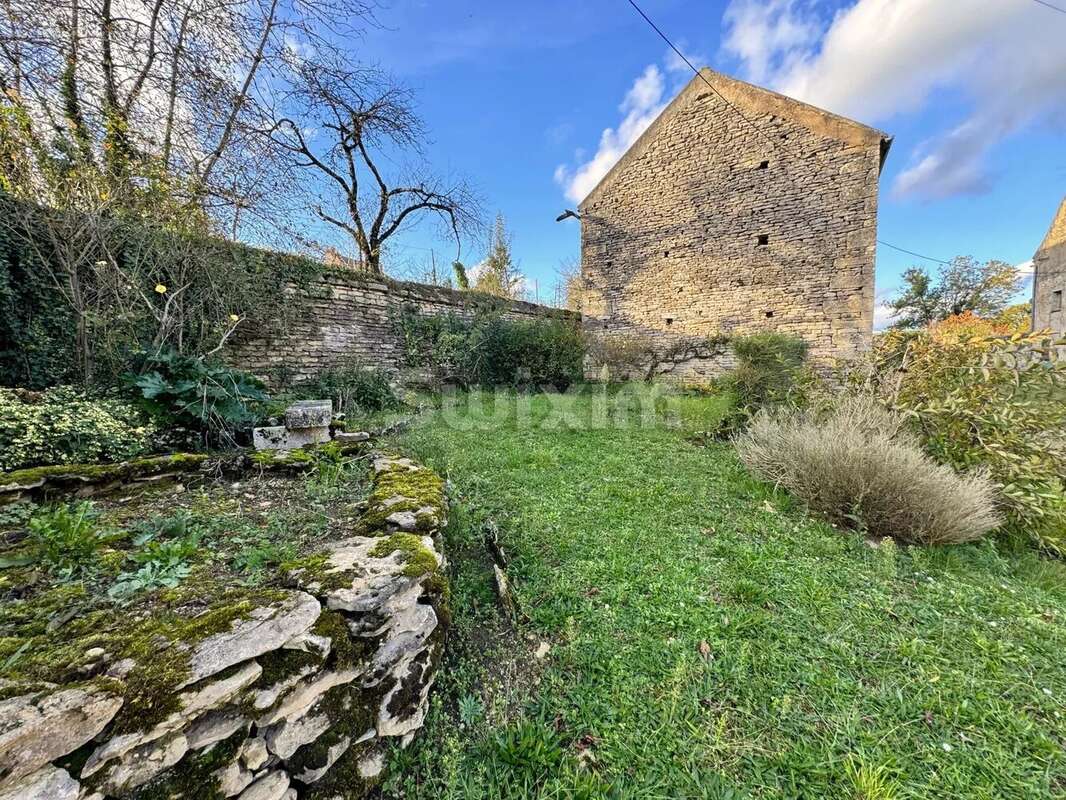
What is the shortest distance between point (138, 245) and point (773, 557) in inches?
242

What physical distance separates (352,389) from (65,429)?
337 centimetres

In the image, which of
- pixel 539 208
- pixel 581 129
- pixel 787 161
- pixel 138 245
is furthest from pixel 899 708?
pixel 539 208

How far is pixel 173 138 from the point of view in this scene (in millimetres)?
4547

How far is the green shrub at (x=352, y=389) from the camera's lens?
5715 mm

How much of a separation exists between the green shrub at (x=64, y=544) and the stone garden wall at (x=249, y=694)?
1.57 ft

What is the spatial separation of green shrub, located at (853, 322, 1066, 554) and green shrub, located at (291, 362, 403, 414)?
610 cm

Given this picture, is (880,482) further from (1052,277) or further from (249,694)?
(1052,277)

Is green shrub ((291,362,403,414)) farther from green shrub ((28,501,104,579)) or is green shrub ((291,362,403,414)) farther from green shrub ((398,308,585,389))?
green shrub ((28,501,104,579))

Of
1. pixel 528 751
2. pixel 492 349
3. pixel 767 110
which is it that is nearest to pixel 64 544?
pixel 528 751

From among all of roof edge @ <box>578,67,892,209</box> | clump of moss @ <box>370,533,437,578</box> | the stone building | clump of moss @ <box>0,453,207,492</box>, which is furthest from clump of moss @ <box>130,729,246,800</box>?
roof edge @ <box>578,67,892,209</box>

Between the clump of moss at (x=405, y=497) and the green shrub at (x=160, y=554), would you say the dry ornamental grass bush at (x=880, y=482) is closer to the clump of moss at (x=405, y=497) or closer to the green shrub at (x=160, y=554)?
the clump of moss at (x=405, y=497)

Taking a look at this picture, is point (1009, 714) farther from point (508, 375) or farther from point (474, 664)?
point (508, 375)

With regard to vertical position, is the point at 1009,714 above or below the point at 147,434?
below

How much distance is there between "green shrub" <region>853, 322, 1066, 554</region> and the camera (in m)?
2.60
